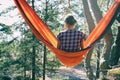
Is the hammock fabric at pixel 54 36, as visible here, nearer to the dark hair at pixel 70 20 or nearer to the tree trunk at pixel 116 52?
the dark hair at pixel 70 20

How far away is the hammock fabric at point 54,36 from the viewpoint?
574cm

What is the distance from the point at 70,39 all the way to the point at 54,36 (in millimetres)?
471

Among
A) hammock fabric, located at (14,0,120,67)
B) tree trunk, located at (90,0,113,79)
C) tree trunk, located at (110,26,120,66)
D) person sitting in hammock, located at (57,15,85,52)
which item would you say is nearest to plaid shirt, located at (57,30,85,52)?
person sitting in hammock, located at (57,15,85,52)

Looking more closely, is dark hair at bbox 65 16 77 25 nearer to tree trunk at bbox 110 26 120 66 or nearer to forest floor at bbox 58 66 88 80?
tree trunk at bbox 110 26 120 66

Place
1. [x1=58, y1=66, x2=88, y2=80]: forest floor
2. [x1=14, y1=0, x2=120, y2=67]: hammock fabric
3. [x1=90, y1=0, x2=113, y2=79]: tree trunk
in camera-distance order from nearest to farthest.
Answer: [x1=14, y1=0, x2=120, y2=67]: hammock fabric
[x1=90, y1=0, x2=113, y2=79]: tree trunk
[x1=58, y1=66, x2=88, y2=80]: forest floor

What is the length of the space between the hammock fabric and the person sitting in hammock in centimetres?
14

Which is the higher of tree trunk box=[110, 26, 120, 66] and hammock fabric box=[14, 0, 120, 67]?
hammock fabric box=[14, 0, 120, 67]

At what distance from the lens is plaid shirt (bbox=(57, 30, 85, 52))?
559 cm

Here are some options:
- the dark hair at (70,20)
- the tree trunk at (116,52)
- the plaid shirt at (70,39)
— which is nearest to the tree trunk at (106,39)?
→ the tree trunk at (116,52)

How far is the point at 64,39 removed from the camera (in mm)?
5660

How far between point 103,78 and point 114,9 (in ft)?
11.3

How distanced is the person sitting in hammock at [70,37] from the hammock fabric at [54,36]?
0.46ft

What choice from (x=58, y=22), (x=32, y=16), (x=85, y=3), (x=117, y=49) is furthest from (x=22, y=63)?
(x=32, y=16)

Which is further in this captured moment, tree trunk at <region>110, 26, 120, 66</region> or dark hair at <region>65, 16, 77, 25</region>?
tree trunk at <region>110, 26, 120, 66</region>
